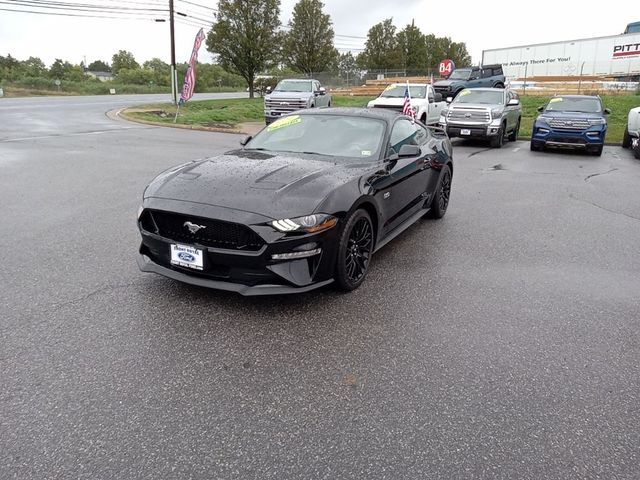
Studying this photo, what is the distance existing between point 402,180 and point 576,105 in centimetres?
1182

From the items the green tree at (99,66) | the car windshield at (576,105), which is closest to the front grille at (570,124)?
the car windshield at (576,105)

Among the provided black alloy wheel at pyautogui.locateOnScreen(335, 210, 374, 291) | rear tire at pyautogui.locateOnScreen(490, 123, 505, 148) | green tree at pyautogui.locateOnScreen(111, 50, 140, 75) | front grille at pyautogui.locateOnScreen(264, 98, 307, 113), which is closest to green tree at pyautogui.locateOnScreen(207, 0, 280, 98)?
front grille at pyautogui.locateOnScreen(264, 98, 307, 113)

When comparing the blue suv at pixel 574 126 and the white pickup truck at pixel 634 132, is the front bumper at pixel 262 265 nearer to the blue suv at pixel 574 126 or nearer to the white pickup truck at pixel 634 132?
the blue suv at pixel 574 126

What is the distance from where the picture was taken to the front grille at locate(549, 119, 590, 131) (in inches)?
525

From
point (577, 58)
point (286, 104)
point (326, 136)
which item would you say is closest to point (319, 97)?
point (286, 104)

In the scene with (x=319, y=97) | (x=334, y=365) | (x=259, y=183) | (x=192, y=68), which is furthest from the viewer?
(x=319, y=97)

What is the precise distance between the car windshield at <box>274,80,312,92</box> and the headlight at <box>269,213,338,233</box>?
18694 mm

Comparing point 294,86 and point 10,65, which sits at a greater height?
point 10,65

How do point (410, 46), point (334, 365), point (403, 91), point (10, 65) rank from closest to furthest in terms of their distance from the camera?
point (334, 365) < point (403, 91) < point (410, 46) < point (10, 65)

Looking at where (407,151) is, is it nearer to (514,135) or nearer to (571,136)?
(571,136)

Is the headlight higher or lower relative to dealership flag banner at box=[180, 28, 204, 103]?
lower

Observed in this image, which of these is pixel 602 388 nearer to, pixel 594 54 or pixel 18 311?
pixel 18 311

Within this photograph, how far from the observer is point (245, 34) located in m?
38.0

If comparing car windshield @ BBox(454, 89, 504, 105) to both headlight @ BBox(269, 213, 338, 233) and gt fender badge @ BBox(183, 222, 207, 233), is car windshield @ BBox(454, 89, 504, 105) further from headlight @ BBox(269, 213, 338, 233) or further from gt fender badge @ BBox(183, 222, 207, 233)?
gt fender badge @ BBox(183, 222, 207, 233)
